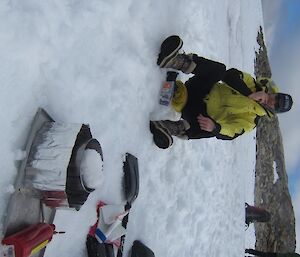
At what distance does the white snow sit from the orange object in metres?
0.42

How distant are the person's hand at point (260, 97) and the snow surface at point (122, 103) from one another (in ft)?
3.57

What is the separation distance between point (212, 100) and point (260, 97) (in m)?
0.59

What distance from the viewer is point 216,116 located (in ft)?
16.7

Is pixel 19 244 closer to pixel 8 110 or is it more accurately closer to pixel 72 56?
pixel 8 110

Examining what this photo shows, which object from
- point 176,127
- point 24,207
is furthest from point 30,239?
point 176,127

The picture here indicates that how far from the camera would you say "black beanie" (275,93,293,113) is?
4.67m

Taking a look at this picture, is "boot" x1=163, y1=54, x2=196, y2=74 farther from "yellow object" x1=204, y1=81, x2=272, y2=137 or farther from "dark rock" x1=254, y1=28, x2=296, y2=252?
"dark rock" x1=254, y1=28, x2=296, y2=252

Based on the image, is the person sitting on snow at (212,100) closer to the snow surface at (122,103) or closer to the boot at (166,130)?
the boot at (166,130)

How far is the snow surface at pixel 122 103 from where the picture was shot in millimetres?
3158

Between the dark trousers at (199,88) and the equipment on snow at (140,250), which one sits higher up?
the dark trousers at (199,88)

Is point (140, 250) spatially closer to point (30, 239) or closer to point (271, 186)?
point (30, 239)

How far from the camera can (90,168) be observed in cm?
295

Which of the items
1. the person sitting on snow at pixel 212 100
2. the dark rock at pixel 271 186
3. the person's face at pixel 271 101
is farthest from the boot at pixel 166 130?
the dark rock at pixel 271 186

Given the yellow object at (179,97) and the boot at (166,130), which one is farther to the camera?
the yellow object at (179,97)
